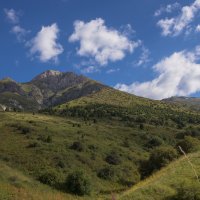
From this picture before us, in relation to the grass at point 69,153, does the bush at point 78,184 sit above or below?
below

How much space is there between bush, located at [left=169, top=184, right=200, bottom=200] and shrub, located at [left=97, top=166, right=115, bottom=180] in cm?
4949

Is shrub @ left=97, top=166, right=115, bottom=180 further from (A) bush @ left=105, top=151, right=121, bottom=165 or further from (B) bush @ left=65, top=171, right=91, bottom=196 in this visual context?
(B) bush @ left=65, top=171, right=91, bottom=196

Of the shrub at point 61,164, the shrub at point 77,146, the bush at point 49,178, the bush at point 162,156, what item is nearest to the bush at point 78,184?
the bush at point 49,178

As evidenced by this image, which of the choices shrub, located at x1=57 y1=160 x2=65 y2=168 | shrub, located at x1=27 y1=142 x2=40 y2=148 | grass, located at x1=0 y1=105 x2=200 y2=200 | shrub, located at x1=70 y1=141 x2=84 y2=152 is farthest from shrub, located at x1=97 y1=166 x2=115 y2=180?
shrub, located at x1=27 y1=142 x2=40 y2=148

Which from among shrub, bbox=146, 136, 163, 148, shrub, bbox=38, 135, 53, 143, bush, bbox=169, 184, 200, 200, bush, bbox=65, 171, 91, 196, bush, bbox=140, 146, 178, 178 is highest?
shrub, bbox=146, 136, 163, 148

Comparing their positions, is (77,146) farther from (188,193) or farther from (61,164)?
(188,193)

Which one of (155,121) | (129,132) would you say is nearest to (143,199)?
(129,132)

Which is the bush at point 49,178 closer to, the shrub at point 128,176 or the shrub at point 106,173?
the shrub at point 106,173

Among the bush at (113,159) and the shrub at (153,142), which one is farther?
the shrub at (153,142)

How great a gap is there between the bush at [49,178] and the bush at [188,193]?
39.0 metres

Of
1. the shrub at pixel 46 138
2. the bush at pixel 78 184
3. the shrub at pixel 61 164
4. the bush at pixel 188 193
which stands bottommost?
the bush at pixel 78 184

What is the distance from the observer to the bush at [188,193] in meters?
19.9

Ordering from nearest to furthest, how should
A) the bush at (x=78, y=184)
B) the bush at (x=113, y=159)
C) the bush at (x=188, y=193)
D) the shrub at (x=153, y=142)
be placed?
the bush at (x=188, y=193)
the bush at (x=78, y=184)
the bush at (x=113, y=159)
the shrub at (x=153, y=142)

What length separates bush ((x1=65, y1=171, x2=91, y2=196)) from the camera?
54.4 m
